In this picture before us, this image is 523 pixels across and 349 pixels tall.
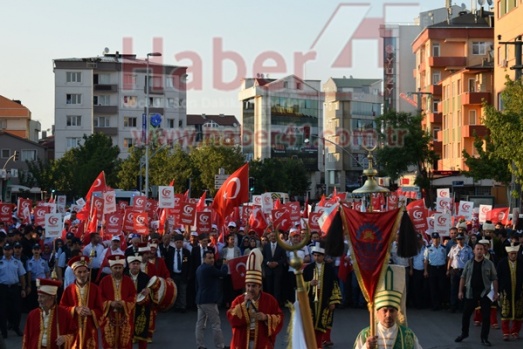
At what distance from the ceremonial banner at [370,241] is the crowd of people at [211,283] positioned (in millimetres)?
528

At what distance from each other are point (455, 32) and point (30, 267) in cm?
6238

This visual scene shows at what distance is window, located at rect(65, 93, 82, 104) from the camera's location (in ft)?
338

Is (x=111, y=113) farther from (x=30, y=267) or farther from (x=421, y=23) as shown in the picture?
(x=30, y=267)

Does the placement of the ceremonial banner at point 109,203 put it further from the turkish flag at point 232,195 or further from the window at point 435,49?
the window at point 435,49

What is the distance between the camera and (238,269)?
790 inches

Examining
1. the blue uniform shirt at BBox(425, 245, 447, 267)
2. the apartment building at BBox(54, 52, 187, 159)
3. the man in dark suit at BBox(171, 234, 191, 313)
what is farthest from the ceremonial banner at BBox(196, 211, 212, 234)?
the apartment building at BBox(54, 52, 187, 159)

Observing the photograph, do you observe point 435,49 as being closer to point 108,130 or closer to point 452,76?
point 452,76

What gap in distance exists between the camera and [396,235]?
364 inches

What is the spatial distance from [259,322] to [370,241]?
307 cm

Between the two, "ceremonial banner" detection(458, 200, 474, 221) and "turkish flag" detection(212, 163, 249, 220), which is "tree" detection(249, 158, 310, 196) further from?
"turkish flag" detection(212, 163, 249, 220)

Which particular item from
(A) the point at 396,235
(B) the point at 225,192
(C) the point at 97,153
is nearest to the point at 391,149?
(C) the point at 97,153

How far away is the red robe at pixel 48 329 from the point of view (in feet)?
36.2

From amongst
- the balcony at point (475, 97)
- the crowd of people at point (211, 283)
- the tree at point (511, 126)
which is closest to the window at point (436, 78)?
the balcony at point (475, 97)

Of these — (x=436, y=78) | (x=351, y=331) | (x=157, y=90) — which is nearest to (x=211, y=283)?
(x=351, y=331)
